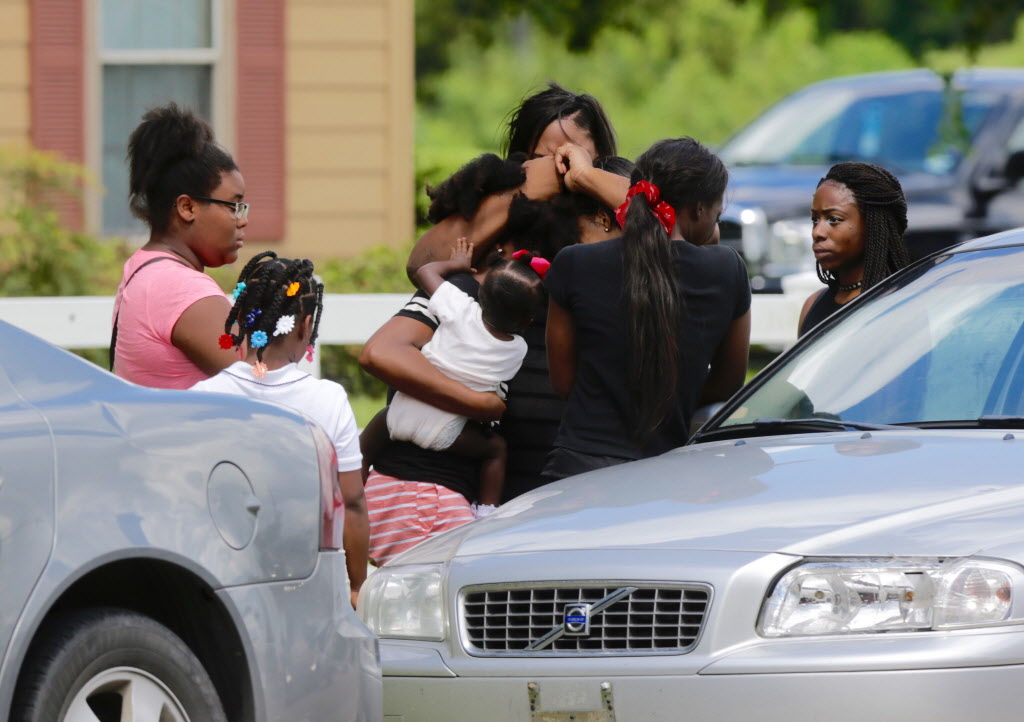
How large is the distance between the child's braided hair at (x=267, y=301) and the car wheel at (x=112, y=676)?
128 cm

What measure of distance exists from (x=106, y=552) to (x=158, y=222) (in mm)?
1831

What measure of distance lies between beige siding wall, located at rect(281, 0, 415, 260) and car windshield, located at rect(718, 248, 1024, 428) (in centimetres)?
805

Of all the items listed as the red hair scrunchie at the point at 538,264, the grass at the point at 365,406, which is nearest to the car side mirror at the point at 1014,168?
the grass at the point at 365,406

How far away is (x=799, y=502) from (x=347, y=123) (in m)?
9.34

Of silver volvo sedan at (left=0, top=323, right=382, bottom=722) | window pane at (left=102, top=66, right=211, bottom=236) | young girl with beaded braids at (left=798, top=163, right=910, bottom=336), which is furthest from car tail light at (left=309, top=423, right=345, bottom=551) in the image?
window pane at (left=102, top=66, right=211, bottom=236)

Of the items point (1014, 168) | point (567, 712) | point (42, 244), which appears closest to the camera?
point (567, 712)

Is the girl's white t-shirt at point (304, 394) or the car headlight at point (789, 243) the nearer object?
the girl's white t-shirt at point (304, 394)

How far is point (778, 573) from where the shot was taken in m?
4.05

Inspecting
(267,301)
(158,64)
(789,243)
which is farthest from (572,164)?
(789,243)

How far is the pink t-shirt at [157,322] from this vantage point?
5238mm

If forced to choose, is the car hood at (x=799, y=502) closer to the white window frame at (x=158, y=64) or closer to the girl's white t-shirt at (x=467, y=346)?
the girl's white t-shirt at (x=467, y=346)

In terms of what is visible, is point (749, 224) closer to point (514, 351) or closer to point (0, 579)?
point (514, 351)

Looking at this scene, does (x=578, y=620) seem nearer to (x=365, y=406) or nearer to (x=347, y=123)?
(x=365, y=406)

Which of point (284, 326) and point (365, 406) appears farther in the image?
point (365, 406)
